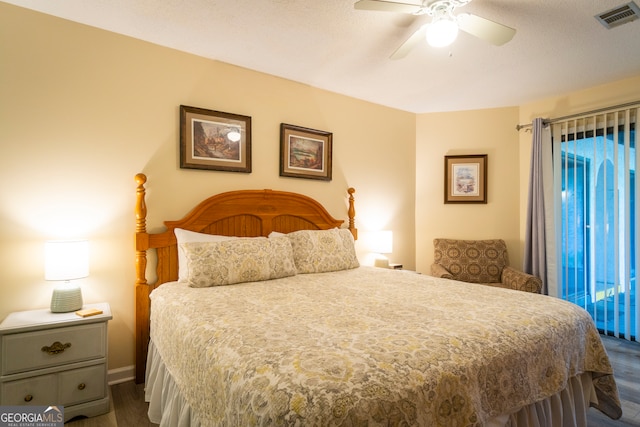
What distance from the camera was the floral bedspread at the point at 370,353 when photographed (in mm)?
934

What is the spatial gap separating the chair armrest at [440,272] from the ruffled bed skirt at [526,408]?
1700 mm

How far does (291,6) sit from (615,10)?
6.81 ft

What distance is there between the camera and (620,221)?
10.6 ft

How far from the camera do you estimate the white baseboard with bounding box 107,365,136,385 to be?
2.39m

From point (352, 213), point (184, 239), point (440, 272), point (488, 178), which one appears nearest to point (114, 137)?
point (184, 239)

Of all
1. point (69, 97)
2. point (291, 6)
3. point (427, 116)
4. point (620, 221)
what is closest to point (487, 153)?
point (427, 116)

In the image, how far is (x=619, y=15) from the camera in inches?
85.8

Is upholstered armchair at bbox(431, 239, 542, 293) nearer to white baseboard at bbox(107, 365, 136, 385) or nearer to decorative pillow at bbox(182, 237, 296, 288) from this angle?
decorative pillow at bbox(182, 237, 296, 288)

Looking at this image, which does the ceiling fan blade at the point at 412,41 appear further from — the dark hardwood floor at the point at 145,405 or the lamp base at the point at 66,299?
the lamp base at the point at 66,299

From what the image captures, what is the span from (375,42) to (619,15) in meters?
1.58

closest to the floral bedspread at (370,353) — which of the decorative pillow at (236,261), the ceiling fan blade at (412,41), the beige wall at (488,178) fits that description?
the decorative pillow at (236,261)


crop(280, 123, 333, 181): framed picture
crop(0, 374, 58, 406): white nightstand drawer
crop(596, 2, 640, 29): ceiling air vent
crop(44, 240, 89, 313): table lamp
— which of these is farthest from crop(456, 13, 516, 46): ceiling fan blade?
crop(0, 374, 58, 406): white nightstand drawer

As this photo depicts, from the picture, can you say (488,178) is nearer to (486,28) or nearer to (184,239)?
(486,28)

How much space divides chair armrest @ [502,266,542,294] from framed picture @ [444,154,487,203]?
108cm
